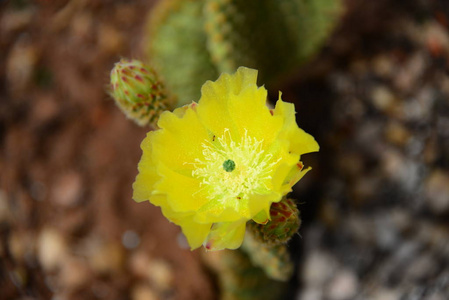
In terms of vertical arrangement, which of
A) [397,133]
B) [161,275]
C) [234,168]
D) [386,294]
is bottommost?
[386,294]

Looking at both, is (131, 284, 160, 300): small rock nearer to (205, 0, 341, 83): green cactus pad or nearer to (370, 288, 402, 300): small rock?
(370, 288, 402, 300): small rock

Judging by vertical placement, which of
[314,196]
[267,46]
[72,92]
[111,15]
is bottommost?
[314,196]

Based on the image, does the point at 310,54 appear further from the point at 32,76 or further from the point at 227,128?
the point at 32,76

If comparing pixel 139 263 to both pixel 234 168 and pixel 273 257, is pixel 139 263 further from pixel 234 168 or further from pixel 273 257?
pixel 234 168

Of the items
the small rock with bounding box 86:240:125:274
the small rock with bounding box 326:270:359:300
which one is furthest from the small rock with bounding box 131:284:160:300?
the small rock with bounding box 326:270:359:300

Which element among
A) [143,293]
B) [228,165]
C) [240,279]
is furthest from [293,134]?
[143,293]

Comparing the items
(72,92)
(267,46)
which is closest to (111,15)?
(72,92)
